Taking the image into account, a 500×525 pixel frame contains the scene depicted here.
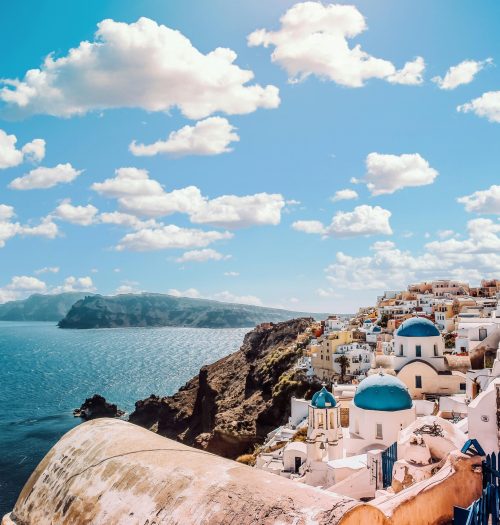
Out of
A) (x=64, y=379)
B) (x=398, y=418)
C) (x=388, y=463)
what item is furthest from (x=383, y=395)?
(x=64, y=379)

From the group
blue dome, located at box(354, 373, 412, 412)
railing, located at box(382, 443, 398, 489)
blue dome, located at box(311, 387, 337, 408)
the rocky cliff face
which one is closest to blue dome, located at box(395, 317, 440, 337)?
blue dome, located at box(354, 373, 412, 412)

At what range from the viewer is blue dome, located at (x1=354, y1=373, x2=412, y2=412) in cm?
2267

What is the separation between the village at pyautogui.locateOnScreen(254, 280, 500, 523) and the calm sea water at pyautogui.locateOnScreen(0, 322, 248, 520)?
85.3 ft

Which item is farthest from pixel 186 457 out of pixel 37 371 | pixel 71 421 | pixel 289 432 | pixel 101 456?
pixel 37 371

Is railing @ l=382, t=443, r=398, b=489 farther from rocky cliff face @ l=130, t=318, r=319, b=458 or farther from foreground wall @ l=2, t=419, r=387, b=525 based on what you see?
rocky cliff face @ l=130, t=318, r=319, b=458

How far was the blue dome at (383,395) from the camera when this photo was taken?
22672mm

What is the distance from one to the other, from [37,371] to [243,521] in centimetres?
12205

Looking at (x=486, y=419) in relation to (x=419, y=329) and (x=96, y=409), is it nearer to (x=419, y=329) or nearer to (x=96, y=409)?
(x=419, y=329)

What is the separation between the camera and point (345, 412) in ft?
98.5

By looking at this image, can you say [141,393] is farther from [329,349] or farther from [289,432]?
[289,432]

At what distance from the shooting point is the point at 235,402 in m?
63.7

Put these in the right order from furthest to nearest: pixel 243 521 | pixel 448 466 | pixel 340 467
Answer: pixel 340 467 < pixel 448 466 < pixel 243 521

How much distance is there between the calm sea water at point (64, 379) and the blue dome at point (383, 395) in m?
28.9

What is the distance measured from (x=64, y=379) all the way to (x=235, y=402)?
53786 millimetres
